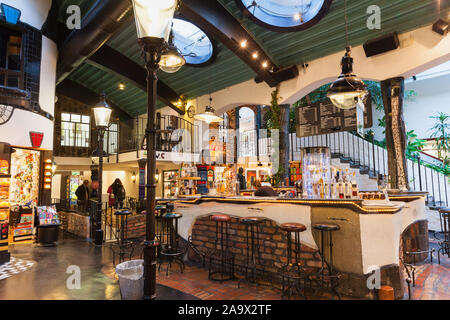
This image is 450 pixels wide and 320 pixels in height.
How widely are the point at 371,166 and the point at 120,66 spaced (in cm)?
884

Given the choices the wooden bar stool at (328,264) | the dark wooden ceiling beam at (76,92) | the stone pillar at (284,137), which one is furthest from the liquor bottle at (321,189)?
the dark wooden ceiling beam at (76,92)

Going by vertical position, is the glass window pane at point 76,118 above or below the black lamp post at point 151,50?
above

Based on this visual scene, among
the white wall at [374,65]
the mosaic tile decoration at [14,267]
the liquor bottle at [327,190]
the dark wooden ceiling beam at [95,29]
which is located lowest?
the mosaic tile decoration at [14,267]

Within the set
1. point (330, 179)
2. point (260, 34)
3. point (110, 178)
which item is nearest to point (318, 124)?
point (260, 34)

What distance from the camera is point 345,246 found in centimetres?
336

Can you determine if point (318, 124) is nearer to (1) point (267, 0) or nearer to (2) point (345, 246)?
(1) point (267, 0)

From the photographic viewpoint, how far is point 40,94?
23.7 feet

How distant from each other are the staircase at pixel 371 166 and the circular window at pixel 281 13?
3.55m

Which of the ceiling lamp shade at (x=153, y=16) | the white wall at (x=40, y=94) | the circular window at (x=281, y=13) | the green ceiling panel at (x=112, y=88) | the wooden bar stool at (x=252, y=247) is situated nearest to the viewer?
the ceiling lamp shade at (x=153, y=16)

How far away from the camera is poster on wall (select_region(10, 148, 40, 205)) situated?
24.9ft

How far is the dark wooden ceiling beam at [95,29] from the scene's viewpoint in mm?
5219

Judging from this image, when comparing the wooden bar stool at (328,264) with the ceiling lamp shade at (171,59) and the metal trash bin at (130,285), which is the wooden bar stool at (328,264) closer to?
the metal trash bin at (130,285)

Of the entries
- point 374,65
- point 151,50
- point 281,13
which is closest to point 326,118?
point 374,65

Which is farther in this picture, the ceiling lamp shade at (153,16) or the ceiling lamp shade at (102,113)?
the ceiling lamp shade at (102,113)
